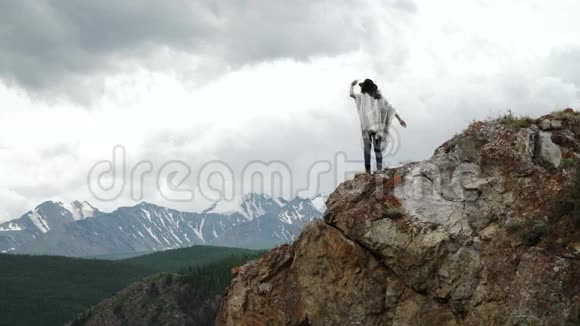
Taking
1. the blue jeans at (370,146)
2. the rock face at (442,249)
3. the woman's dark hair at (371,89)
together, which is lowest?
the rock face at (442,249)

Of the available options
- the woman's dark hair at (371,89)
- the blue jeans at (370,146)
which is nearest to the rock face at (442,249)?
the blue jeans at (370,146)

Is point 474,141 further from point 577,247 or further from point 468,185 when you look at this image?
point 577,247

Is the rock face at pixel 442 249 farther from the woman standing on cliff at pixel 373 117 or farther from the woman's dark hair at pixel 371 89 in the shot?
Answer: the woman's dark hair at pixel 371 89

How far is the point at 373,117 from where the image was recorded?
66.1ft

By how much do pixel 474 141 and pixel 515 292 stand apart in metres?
4.97

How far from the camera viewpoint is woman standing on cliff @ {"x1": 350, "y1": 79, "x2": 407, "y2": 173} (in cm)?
2009

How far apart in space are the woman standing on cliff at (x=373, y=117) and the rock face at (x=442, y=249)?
4.81ft

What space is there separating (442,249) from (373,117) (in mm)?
5291

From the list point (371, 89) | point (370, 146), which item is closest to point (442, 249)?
point (370, 146)

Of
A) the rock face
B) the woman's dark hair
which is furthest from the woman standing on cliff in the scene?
the rock face

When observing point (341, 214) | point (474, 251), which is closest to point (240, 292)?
point (341, 214)

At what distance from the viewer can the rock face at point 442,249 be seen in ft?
48.9

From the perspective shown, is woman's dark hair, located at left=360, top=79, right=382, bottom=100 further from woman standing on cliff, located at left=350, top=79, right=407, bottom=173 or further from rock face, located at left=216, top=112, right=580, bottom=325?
rock face, located at left=216, top=112, right=580, bottom=325

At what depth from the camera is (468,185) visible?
17.5 m
